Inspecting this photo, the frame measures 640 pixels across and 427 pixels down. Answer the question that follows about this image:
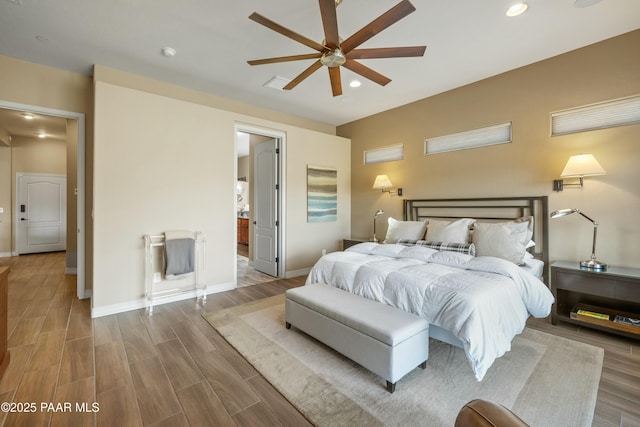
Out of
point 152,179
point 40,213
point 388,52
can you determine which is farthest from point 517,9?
point 40,213

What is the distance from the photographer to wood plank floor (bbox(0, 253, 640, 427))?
170 cm

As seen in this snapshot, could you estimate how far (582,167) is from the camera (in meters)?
2.87

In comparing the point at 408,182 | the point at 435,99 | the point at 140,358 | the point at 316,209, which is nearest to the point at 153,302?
the point at 140,358

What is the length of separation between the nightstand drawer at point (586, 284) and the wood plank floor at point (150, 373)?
458 millimetres

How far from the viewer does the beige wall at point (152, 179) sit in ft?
10.6

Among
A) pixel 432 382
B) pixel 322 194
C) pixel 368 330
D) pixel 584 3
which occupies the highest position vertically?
pixel 584 3

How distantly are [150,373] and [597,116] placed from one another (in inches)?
201

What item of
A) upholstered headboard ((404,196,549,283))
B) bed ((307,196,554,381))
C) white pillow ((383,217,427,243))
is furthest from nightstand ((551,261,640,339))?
white pillow ((383,217,427,243))

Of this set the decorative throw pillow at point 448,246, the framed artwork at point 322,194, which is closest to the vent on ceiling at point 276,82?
the framed artwork at point 322,194

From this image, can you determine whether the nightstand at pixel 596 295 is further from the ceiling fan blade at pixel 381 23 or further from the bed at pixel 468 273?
the ceiling fan blade at pixel 381 23

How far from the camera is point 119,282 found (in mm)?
3326

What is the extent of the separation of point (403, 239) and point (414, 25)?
257cm

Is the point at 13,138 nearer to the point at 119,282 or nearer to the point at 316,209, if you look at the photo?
the point at 119,282

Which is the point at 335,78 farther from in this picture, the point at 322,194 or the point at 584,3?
the point at 322,194
